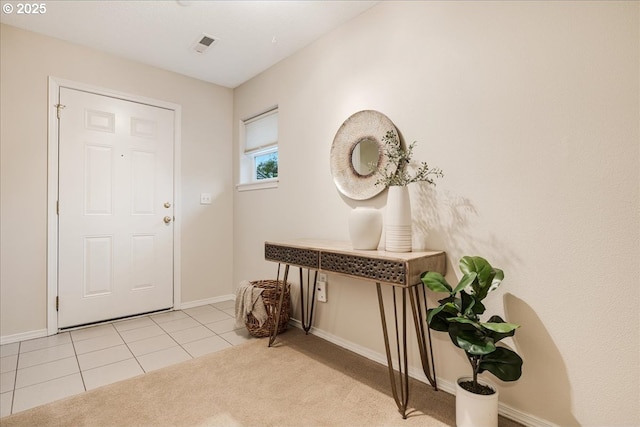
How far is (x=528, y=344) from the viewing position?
1.47 m

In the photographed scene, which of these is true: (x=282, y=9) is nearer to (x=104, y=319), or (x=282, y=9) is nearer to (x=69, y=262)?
(x=69, y=262)

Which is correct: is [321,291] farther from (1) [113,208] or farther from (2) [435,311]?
(1) [113,208]

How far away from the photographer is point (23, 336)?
98.4 inches

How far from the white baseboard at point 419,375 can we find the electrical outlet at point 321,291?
268mm

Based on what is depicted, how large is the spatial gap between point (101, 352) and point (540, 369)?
275 cm

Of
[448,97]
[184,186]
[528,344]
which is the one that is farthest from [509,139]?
[184,186]

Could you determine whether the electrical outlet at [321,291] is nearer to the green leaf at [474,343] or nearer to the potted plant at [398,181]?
the potted plant at [398,181]

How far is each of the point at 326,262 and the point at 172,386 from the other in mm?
1140

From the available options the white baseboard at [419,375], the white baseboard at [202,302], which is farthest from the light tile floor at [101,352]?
the white baseboard at [419,375]

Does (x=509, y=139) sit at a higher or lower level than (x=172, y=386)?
higher

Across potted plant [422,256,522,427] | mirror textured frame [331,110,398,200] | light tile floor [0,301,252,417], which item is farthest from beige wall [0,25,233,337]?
potted plant [422,256,522,427]

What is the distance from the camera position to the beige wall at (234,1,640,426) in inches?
49.6

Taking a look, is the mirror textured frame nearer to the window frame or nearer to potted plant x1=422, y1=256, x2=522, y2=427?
potted plant x1=422, y1=256, x2=522, y2=427

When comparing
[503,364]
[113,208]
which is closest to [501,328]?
Answer: [503,364]
